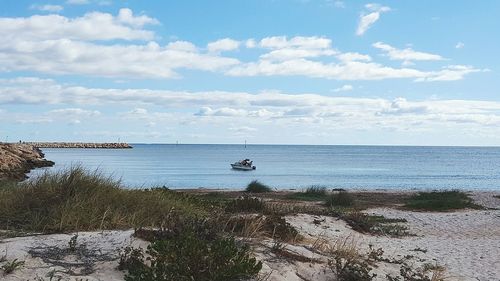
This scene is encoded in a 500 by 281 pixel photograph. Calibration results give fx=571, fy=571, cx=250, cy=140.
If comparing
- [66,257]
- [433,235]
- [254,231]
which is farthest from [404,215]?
[66,257]

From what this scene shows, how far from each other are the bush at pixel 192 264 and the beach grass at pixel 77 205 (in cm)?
205

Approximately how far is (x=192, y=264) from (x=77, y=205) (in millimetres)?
3924

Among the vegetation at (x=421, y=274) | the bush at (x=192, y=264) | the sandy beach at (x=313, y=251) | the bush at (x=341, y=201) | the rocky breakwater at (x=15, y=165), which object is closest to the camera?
the bush at (x=192, y=264)

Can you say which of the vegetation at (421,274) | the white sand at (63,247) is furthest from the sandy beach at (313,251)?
the vegetation at (421,274)

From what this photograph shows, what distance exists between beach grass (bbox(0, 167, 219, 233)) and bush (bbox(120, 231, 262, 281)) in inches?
80.7

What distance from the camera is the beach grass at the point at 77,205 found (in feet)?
29.8

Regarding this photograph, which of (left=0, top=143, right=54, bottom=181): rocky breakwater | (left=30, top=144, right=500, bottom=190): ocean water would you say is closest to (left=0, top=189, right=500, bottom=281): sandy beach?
(left=30, top=144, right=500, bottom=190): ocean water

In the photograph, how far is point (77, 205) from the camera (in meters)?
9.39

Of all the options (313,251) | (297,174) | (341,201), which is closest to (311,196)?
(341,201)

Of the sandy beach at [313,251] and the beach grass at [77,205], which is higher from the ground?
the beach grass at [77,205]

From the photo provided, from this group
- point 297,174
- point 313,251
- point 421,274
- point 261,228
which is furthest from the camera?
point 297,174

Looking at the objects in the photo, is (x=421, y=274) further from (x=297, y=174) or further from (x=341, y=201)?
(x=297, y=174)

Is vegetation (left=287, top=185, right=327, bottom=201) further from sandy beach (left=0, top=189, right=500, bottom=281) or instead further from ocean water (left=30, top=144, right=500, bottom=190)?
sandy beach (left=0, top=189, right=500, bottom=281)

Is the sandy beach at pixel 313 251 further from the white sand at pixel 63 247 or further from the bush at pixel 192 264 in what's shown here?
the bush at pixel 192 264
